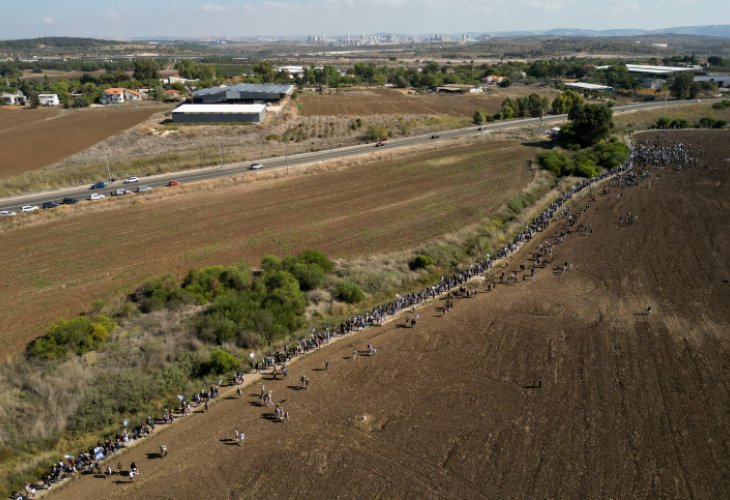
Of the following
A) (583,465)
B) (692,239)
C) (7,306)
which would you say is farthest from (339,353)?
(692,239)

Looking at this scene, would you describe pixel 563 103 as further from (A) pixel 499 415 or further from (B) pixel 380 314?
(A) pixel 499 415

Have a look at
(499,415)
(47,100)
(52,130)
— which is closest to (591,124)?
(499,415)

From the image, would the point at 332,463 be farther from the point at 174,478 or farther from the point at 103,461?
the point at 103,461

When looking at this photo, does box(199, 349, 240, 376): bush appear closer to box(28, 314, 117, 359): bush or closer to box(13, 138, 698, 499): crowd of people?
box(13, 138, 698, 499): crowd of people

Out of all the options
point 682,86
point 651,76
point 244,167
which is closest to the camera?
point 244,167

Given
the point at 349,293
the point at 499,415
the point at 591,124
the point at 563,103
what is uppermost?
the point at 563,103

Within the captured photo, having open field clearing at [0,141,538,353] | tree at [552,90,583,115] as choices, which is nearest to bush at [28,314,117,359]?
open field clearing at [0,141,538,353]

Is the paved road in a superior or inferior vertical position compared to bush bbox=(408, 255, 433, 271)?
superior
